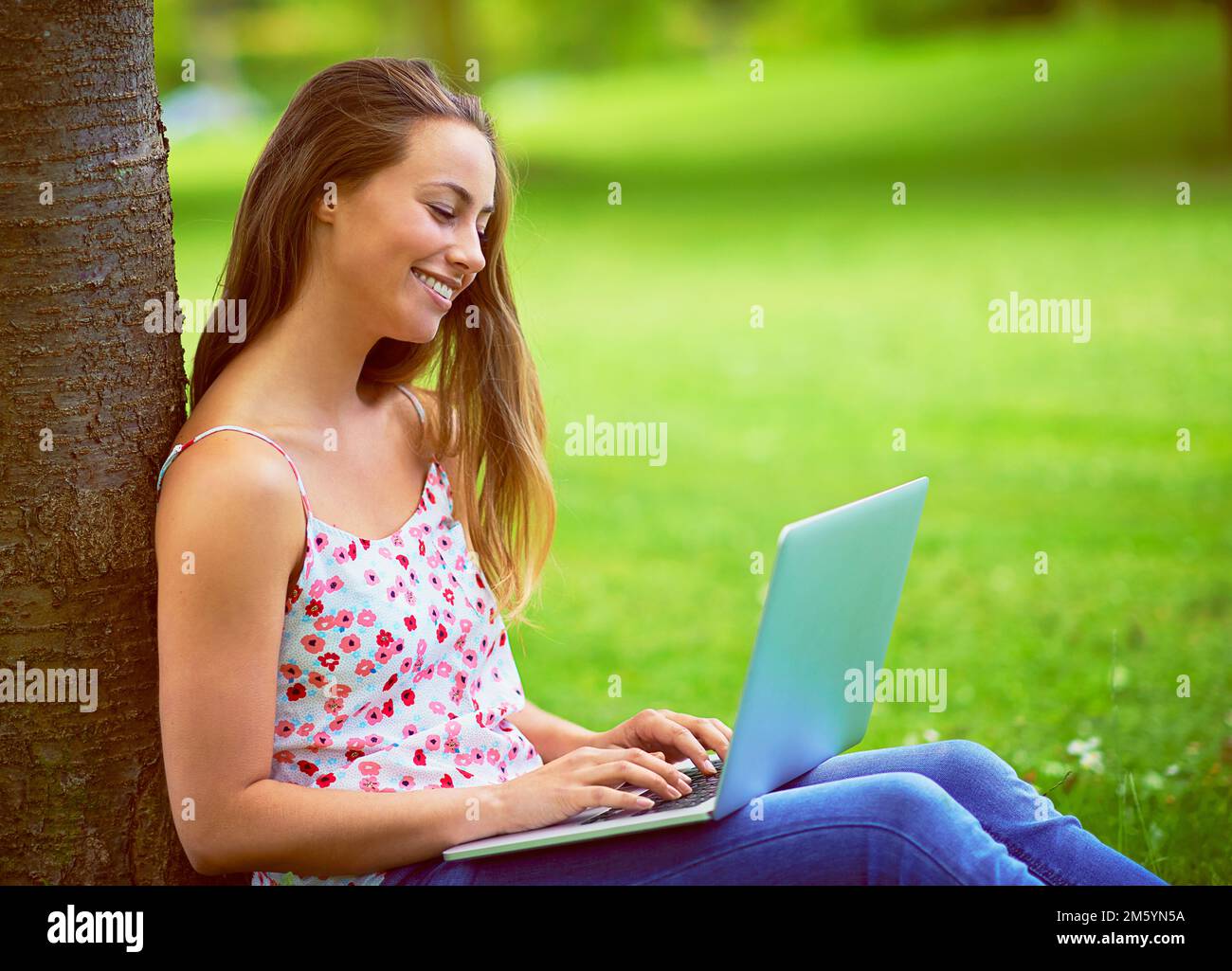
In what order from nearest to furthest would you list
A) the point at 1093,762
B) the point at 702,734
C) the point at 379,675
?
1. the point at 379,675
2. the point at 702,734
3. the point at 1093,762

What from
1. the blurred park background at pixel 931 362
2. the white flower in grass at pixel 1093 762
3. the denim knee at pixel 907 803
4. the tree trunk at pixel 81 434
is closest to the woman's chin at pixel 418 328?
the tree trunk at pixel 81 434

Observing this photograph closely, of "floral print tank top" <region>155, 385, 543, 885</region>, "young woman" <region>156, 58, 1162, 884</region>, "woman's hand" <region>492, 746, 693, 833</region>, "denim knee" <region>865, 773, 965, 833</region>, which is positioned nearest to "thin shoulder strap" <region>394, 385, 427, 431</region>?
"young woman" <region>156, 58, 1162, 884</region>

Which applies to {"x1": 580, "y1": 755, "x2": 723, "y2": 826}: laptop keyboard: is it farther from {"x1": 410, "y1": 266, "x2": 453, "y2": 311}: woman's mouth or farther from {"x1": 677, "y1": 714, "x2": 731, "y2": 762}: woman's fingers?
{"x1": 410, "y1": 266, "x2": 453, "y2": 311}: woman's mouth

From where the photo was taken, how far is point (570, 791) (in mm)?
2246

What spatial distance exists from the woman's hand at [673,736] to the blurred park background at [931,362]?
119 cm

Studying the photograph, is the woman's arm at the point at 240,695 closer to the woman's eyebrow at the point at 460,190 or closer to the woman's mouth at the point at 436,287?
the woman's mouth at the point at 436,287

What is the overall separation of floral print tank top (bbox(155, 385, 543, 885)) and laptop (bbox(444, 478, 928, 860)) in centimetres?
21

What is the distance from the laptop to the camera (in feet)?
6.97

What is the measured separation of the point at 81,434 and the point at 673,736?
1.09 meters

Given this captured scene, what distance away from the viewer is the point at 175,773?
2.16m

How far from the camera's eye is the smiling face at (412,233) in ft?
7.92

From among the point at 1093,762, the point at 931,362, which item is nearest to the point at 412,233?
the point at 1093,762

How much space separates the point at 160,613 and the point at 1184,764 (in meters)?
2.95

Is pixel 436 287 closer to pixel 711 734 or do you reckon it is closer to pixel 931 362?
pixel 711 734
